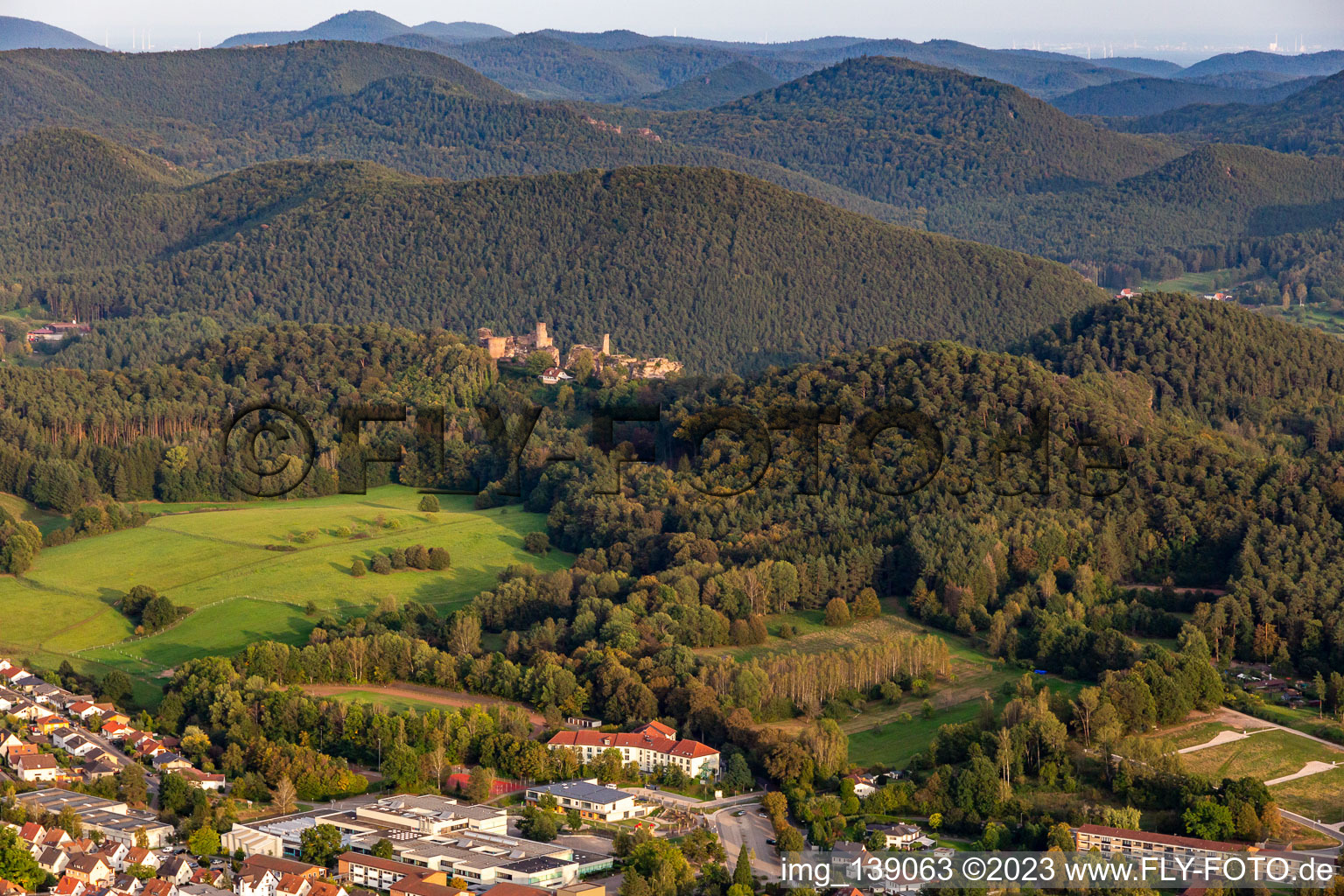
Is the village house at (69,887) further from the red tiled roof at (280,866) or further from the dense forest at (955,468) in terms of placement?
the dense forest at (955,468)

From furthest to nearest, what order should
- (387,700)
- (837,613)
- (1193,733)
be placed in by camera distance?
(837,613) → (387,700) → (1193,733)

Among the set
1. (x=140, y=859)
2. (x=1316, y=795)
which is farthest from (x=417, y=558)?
(x=1316, y=795)

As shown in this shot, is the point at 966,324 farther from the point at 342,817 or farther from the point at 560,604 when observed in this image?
the point at 342,817

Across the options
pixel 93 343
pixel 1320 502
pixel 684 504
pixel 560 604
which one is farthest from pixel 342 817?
pixel 93 343

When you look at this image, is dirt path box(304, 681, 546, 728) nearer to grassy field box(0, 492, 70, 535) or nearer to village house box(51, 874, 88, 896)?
village house box(51, 874, 88, 896)

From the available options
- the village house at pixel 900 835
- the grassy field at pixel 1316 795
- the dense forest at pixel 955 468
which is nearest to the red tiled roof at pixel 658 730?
the village house at pixel 900 835

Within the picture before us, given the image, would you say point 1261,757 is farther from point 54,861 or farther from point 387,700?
point 54,861
